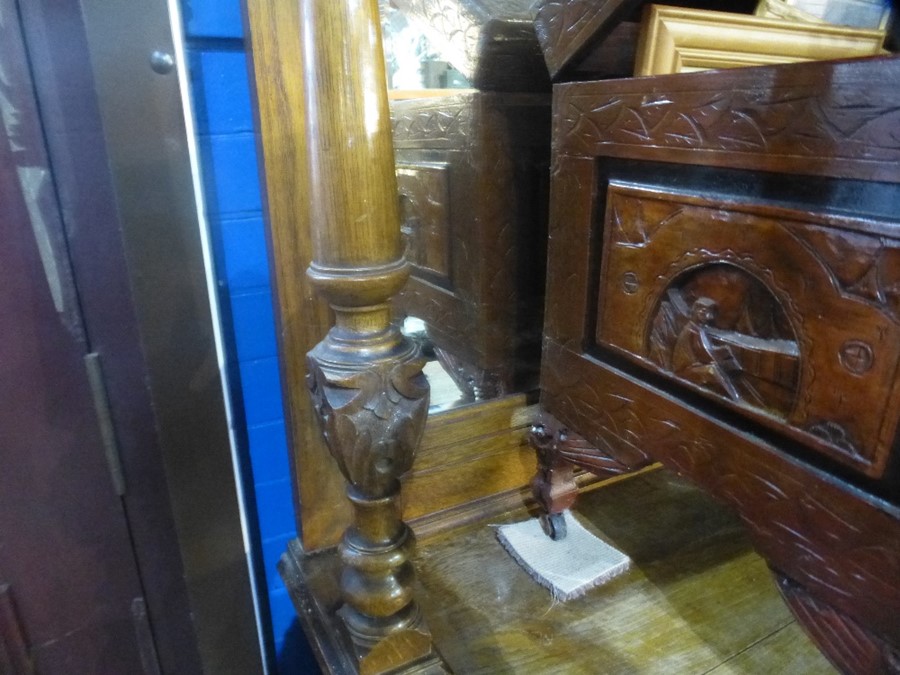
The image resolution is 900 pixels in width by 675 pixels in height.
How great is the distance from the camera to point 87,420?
68 cm

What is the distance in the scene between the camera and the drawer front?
37 cm

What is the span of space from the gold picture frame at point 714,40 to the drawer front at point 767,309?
0.12 meters

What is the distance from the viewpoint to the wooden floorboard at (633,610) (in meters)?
0.62

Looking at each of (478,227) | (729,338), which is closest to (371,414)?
(729,338)

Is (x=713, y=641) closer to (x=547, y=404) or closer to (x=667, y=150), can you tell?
(x=547, y=404)

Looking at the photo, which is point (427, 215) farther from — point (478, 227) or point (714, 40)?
point (714, 40)

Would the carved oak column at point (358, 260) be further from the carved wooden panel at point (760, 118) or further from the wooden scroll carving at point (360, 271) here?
the carved wooden panel at point (760, 118)

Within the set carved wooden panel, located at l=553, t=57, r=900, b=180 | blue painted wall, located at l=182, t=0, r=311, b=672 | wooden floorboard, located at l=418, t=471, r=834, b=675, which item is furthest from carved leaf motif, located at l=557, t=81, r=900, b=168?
wooden floorboard, located at l=418, t=471, r=834, b=675

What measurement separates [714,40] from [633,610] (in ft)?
1.97

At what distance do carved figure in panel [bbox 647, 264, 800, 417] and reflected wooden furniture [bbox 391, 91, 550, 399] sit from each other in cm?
32

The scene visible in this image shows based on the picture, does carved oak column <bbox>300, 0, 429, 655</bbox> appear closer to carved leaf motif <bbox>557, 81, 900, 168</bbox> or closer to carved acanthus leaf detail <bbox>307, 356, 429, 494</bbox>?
carved acanthus leaf detail <bbox>307, 356, 429, 494</bbox>

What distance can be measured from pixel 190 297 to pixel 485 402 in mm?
404

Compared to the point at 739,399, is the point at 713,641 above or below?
below

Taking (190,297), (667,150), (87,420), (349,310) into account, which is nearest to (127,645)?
(87,420)
